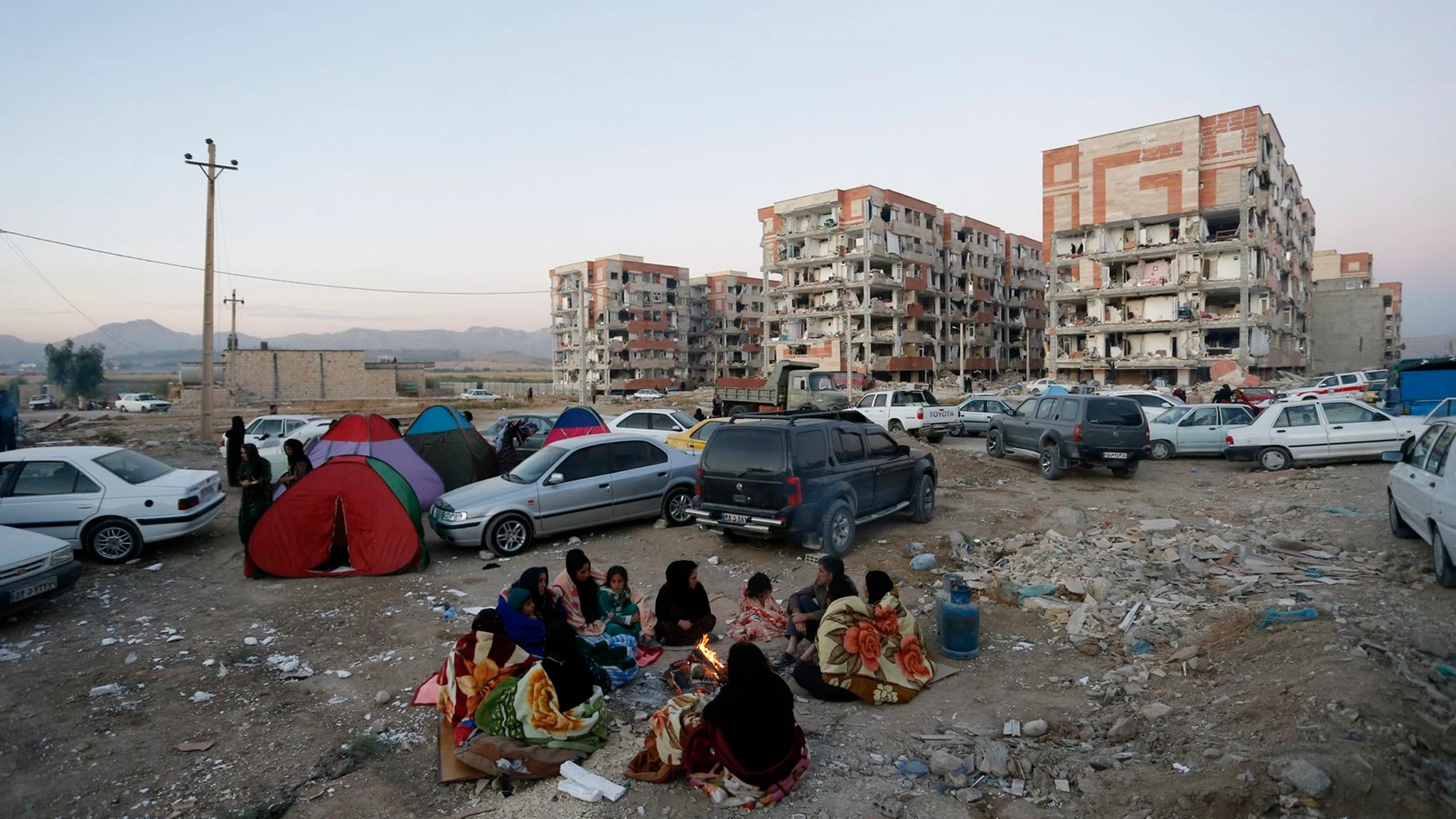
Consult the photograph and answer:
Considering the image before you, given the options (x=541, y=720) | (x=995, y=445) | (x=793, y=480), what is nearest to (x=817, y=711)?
(x=541, y=720)

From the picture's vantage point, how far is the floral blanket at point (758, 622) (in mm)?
7078

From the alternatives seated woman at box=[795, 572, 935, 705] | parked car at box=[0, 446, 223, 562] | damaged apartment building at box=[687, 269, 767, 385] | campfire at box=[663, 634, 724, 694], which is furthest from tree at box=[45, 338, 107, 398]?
seated woman at box=[795, 572, 935, 705]

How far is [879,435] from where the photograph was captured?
36.4 ft

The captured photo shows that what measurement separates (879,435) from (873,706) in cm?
587

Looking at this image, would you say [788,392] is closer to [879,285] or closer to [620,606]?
[620,606]

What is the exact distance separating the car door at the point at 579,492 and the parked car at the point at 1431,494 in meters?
9.47

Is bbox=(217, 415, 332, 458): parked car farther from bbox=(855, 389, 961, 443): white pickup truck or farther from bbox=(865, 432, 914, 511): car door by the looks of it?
bbox=(855, 389, 961, 443): white pickup truck

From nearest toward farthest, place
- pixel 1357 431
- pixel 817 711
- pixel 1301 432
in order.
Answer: pixel 817 711 < pixel 1357 431 < pixel 1301 432

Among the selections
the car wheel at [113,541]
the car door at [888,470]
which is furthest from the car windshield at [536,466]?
the car wheel at [113,541]

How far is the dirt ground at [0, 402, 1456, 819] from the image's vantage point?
433 centimetres

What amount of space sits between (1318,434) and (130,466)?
838 inches

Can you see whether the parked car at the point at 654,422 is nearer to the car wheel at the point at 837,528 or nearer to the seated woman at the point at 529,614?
the car wheel at the point at 837,528

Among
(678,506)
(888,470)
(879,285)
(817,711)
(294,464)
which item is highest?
(879,285)

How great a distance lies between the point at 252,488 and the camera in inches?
396
